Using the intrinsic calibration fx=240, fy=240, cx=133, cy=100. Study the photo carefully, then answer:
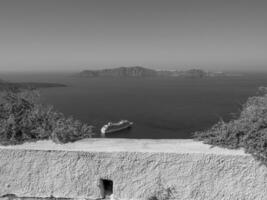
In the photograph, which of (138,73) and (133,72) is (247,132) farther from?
(133,72)

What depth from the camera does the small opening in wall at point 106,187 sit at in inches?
99.7

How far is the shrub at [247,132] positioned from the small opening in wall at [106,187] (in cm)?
109

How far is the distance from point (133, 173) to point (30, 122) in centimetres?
138

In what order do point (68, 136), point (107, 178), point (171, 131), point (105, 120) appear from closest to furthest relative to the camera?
1. point (107, 178)
2. point (68, 136)
3. point (171, 131)
4. point (105, 120)

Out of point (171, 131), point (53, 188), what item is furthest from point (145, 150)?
point (171, 131)

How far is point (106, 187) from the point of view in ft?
8.43

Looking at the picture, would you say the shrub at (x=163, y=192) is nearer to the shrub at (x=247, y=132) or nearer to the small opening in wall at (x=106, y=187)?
the small opening in wall at (x=106, y=187)

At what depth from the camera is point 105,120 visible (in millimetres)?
47844

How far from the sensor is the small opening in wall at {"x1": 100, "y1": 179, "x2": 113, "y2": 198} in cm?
253

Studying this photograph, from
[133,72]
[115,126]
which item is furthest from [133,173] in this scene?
[133,72]

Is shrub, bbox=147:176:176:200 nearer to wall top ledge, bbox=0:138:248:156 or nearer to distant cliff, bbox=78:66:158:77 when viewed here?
wall top ledge, bbox=0:138:248:156

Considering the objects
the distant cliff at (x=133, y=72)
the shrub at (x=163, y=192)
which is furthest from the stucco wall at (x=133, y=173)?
the distant cliff at (x=133, y=72)

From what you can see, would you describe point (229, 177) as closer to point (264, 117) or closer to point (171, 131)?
point (264, 117)

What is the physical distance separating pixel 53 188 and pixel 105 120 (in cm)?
4561
